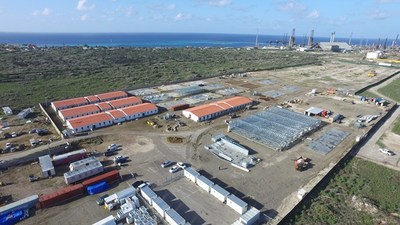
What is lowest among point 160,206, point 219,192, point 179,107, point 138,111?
point 160,206

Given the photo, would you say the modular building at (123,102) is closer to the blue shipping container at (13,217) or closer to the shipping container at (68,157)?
the shipping container at (68,157)

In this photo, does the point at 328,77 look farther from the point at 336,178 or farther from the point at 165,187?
the point at 165,187

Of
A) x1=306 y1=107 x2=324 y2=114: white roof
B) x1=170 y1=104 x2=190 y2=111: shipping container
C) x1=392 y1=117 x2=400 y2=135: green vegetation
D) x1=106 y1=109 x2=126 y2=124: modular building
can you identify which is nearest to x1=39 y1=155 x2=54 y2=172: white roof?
x1=106 y1=109 x2=126 y2=124: modular building

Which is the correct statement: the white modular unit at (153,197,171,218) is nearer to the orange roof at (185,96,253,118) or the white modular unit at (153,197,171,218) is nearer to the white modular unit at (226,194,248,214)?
the white modular unit at (226,194,248,214)

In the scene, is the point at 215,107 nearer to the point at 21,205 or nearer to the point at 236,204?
the point at 236,204

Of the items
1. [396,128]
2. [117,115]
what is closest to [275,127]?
[396,128]
